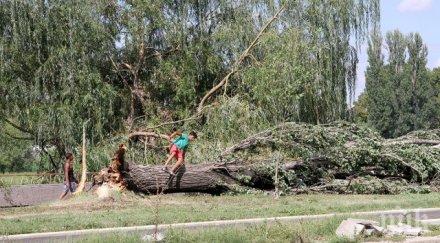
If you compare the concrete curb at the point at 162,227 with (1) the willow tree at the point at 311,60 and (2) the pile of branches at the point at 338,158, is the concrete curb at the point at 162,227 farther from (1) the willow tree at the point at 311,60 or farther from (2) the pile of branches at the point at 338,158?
(1) the willow tree at the point at 311,60

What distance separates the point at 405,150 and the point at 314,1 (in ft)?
26.2

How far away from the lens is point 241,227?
10094mm

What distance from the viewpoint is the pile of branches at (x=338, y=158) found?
17.3 m

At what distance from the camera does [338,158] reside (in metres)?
17.6

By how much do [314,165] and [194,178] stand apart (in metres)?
3.42

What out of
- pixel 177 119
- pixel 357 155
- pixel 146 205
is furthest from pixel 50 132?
pixel 357 155

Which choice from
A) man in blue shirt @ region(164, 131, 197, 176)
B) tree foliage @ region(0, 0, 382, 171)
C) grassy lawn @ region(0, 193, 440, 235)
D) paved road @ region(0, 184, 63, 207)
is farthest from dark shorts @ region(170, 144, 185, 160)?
tree foliage @ region(0, 0, 382, 171)

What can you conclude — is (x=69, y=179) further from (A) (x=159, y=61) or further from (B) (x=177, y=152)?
(A) (x=159, y=61)

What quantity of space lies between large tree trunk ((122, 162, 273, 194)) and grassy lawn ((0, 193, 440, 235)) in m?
0.31

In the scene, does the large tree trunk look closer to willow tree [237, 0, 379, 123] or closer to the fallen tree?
the fallen tree

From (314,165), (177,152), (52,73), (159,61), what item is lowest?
(314,165)

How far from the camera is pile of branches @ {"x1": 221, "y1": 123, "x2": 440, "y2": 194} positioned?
1730cm

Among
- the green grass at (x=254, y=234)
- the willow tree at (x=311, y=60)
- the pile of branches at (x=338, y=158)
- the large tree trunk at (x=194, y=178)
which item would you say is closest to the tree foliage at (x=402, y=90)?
the willow tree at (x=311, y=60)

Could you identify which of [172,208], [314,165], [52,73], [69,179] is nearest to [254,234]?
[172,208]
